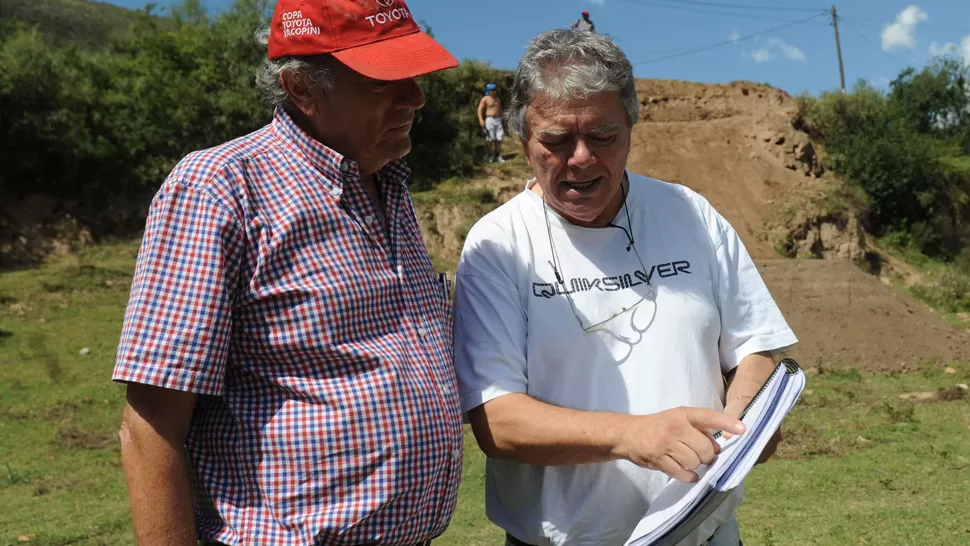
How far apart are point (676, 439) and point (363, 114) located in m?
0.93

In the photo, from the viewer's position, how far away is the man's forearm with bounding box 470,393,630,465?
1.99m

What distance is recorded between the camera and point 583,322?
2.17 meters

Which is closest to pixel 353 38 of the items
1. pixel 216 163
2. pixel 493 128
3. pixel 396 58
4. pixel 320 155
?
pixel 396 58

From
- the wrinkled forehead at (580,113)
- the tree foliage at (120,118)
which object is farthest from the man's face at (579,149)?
the tree foliage at (120,118)

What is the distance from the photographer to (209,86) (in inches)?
844

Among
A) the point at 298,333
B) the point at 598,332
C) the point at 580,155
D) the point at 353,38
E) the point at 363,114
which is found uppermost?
the point at 353,38

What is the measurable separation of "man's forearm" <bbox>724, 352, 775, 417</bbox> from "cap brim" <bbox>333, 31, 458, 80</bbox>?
1007 millimetres

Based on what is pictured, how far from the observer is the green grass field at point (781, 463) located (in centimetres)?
561

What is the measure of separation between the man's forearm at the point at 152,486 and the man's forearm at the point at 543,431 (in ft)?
2.28

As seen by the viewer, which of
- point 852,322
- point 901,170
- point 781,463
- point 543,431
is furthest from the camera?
point 901,170

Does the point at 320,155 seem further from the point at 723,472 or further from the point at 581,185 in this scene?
the point at 723,472

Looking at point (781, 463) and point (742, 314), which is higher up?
point (742, 314)

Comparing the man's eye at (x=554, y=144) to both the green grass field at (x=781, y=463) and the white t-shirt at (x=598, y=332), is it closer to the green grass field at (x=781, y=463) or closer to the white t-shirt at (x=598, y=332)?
the white t-shirt at (x=598, y=332)

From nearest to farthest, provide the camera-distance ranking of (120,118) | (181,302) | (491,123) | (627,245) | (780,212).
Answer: (181,302)
(627,245)
(120,118)
(780,212)
(491,123)
